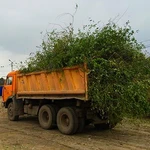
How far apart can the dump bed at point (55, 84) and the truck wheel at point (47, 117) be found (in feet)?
1.56

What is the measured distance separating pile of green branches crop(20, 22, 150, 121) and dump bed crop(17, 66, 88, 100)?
283 millimetres

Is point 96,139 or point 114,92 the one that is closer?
point 114,92

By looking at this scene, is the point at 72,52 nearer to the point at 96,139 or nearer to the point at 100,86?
the point at 100,86

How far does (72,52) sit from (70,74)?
2.62ft

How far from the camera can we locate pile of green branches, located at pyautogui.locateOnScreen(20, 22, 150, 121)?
31.6ft

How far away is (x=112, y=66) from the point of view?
32.4ft

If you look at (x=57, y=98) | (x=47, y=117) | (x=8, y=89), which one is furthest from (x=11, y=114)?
(x=57, y=98)

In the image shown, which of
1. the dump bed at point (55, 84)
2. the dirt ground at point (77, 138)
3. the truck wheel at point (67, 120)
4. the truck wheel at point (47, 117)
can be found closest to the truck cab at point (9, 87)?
the dump bed at point (55, 84)

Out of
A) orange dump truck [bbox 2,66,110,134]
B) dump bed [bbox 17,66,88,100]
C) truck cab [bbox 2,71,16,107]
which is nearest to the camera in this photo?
dump bed [bbox 17,66,88,100]

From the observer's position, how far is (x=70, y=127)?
1099cm

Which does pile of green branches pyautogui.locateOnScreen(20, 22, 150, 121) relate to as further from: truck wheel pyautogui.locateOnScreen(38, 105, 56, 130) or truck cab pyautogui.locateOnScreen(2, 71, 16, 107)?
truck cab pyautogui.locateOnScreen(2, 71, 16, 107)

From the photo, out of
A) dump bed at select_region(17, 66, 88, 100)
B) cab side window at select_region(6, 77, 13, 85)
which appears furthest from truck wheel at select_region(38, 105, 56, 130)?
cab side window at select_region(6, 77, 13, 85)

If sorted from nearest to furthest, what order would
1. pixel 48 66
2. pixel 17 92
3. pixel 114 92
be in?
1. pixel 114 92
2. pixel 48 66
3. pixel 17 92

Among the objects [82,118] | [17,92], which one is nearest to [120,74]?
[82,118]
